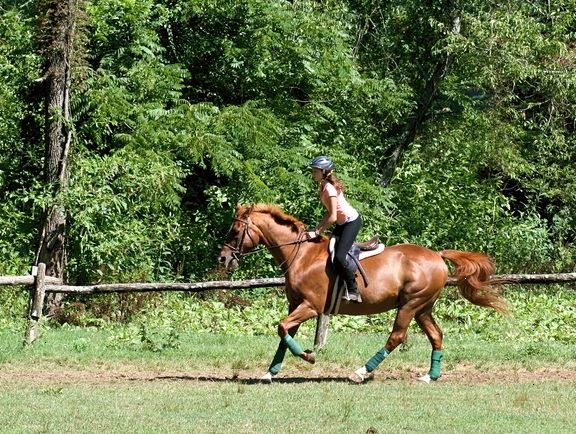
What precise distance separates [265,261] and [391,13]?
27.2ft

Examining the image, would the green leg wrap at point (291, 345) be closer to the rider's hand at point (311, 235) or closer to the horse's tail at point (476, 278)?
the rider's hand at point (311, 235)

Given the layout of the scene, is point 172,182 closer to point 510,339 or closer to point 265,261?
point 265,261

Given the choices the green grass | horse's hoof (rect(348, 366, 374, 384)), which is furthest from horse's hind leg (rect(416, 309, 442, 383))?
horse's hoof (rect(348, 366, 374, 384))

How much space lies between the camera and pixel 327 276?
1305cm

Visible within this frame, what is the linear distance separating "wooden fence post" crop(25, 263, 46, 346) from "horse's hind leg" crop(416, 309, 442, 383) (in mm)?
5966

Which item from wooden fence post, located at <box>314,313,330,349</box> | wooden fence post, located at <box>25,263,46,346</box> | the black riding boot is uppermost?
the black riding boot

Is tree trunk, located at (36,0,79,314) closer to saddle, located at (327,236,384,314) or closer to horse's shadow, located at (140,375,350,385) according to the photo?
horse's shadow, located at (140,375,350,385)

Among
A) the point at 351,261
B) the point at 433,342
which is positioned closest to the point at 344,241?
the point at 351,261

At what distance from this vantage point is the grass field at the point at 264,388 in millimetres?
10094

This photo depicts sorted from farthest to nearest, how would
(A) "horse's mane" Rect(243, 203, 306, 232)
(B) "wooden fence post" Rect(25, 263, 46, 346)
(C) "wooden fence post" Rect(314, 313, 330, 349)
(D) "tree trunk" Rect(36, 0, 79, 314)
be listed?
(D) "tree trunk" Rect(36, 0, 79, 314) < (B) "wooden fence post" Rect(25, 263, 46, 346) < (C) "wooden fence post" Rect(314, 313, 330, 349) < (A) "horse's mane" Rect(243, 203, 306, 232)

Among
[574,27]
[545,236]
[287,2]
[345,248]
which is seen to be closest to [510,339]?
[345,248]

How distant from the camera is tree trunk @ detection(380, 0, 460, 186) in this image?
87.5ft

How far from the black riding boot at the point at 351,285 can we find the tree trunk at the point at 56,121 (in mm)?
8673

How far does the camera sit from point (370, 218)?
77.0 ft
